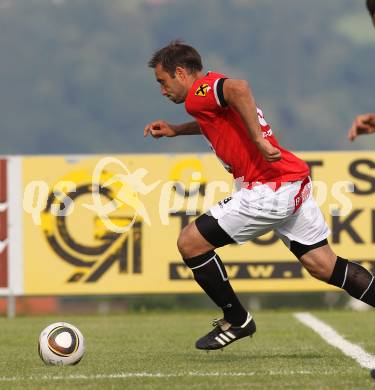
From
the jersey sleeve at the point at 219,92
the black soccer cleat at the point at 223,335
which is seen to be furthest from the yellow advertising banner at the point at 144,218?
the jersey sleeve at the point at 219,92

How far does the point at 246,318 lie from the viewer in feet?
36.8

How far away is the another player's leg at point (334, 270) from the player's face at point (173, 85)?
52.8 inches

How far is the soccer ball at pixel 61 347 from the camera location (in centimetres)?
1086

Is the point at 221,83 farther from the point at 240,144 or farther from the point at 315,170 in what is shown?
the point at 315,170

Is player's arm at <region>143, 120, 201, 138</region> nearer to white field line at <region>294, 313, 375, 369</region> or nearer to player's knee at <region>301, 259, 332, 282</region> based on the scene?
player's knee at <region>301, 259, 332, 282</region>

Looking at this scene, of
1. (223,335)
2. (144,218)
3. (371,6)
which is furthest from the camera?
(144,218)

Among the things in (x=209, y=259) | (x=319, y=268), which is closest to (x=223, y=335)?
(x=209, y=259)

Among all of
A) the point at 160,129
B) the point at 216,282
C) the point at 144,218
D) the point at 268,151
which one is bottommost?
the point at 144,218

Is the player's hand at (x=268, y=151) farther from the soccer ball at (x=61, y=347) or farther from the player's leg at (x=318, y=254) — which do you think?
the soccer ball at (x=61, y=347)

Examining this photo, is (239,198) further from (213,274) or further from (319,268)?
(319,268)

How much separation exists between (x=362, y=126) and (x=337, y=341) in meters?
3.56

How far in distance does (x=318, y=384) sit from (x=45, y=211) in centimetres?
907

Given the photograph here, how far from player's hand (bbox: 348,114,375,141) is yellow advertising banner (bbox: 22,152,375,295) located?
8.19 m

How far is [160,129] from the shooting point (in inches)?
452
